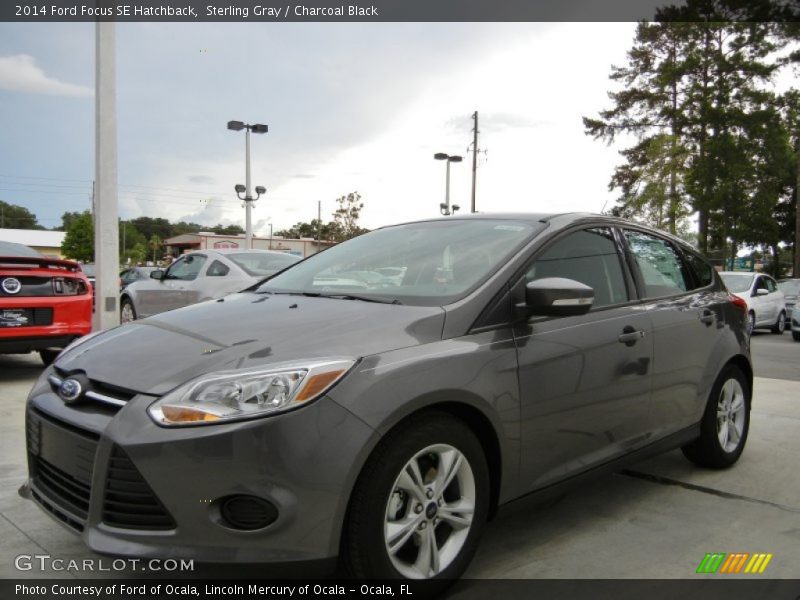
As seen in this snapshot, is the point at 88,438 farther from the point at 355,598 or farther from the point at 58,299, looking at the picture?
the point at 58,299

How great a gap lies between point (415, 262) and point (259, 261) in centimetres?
731

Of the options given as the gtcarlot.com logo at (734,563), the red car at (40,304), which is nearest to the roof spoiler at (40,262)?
the red car at (40,304)

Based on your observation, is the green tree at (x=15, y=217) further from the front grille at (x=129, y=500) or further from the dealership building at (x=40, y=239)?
the front grille at (x=129, y=500)

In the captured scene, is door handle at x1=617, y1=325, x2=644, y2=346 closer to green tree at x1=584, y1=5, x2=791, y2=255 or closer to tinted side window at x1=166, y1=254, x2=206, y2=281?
tinted side window at x1=166, y1=254, x2=206, y2=281

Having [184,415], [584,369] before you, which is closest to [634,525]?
[584,369]

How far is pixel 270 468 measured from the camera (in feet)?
6.98

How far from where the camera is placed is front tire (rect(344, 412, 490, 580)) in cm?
226

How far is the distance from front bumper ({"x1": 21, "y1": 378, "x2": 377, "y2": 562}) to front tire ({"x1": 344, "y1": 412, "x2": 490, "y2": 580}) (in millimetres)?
87

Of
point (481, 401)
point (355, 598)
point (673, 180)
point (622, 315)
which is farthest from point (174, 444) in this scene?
point (673, 180)

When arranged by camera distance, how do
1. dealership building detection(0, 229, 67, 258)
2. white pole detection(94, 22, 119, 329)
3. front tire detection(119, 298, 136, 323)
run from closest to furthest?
white pole detection(94, 22, 119, 329) → front tire detection(119, 298, 136, 323) → dealership building detection(0, 229, 67, 258)

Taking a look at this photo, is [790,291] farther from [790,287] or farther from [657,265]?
[657,265]

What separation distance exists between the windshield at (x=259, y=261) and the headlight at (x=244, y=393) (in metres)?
7.81

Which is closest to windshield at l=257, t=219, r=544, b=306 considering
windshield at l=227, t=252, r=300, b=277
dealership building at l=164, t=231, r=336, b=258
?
windshield at l=227, t=252, r=300, b=277

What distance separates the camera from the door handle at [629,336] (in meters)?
3.34
